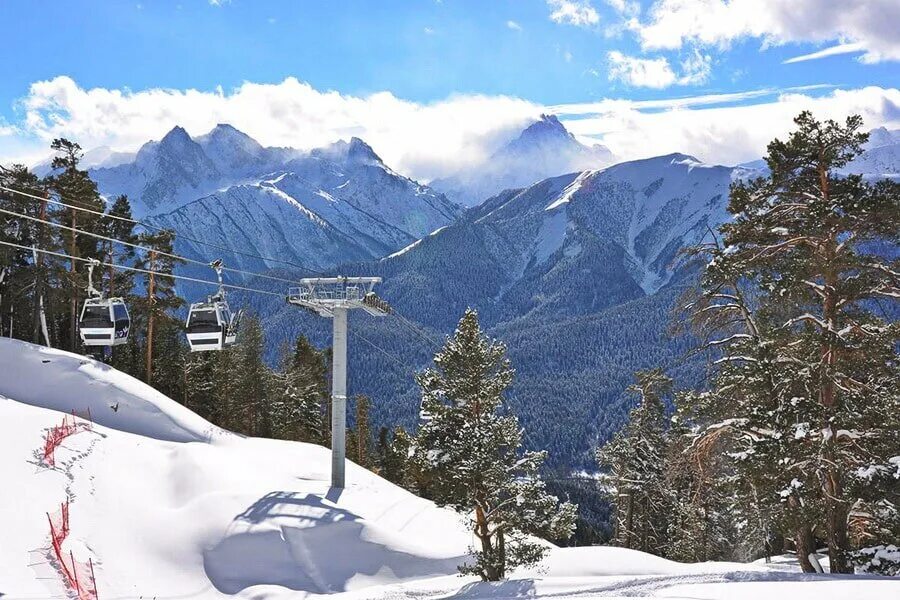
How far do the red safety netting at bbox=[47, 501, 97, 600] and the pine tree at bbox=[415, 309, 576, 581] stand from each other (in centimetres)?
914

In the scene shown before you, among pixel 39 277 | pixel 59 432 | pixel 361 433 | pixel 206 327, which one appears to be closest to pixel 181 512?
pixel 206 327

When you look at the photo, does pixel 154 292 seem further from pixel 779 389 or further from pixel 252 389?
pixel 779 389

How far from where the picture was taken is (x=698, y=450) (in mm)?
15969

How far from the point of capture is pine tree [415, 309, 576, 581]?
67.5ft

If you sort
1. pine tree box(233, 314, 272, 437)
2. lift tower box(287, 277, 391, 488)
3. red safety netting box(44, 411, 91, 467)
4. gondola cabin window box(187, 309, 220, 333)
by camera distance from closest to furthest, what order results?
gondola cabin window box(187, 309, 220, 333), red safety netting box(44, 411, 91, 467), lift tower box(287, 277, 391, 488), pine tree box(233, 314, 272, 437)

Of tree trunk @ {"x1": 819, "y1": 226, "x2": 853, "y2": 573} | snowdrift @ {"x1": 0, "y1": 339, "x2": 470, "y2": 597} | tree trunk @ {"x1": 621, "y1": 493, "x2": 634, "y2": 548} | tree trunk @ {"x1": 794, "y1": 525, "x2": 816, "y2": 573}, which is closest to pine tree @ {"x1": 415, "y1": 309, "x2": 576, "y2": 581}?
snowdrift @ {"x1": 0, "y1": 339, "x2": 470, "y2": 597}

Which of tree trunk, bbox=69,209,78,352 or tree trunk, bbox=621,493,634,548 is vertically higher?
tree trunk, bbox=69,209,78,352

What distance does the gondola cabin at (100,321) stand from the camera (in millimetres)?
24359

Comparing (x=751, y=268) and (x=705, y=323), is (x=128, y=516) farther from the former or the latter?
(x=751, y=268)

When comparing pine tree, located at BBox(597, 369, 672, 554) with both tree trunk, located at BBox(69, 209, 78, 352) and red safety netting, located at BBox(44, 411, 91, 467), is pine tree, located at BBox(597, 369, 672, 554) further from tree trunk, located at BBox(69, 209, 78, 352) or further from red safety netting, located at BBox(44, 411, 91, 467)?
tree trunk, located at BBox(69, 209, 78, 352)

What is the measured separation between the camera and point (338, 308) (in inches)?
1213

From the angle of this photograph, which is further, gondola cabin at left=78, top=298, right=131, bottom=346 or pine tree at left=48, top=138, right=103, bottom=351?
pine tree at left=48, top=138, right=103, bottom=351

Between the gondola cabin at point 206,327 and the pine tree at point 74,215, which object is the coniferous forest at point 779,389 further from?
the pine tree at point 74,215

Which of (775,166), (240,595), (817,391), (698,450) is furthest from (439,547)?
(775,166)
